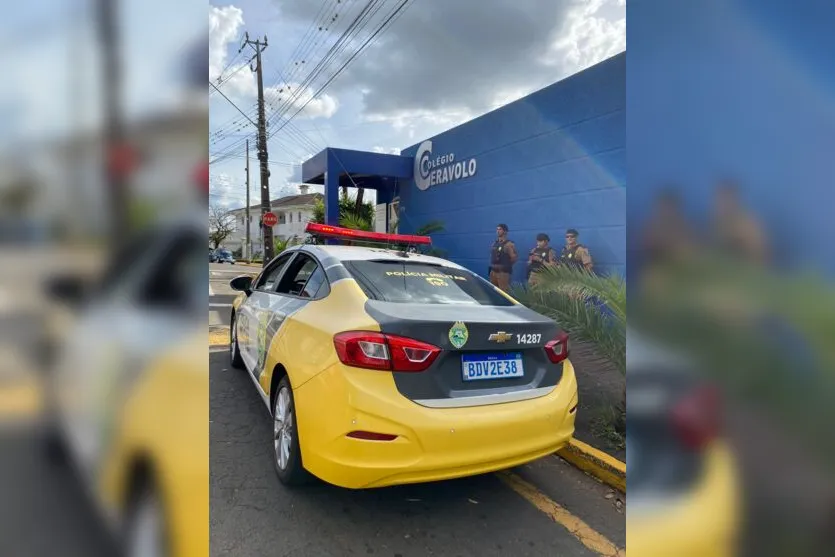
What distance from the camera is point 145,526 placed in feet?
2.12

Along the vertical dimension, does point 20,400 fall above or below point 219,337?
above

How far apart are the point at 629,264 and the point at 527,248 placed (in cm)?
832

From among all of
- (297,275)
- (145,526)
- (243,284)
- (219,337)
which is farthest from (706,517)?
(219,337)

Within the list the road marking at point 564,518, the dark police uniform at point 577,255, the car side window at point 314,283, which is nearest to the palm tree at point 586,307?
the road marking at point 564,518

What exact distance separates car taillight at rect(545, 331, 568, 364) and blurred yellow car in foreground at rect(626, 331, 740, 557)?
1871 millimetres

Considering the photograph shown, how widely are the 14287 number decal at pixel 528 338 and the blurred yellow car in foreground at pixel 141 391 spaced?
213 cm

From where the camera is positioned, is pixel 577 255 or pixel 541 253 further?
pixel 541 253

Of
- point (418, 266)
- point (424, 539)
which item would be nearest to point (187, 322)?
point (424, 539)

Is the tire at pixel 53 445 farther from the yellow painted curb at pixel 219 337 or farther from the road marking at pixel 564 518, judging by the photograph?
the yellow painted curb at pixel 219 337

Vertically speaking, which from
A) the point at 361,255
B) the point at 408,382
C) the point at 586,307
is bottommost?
the point at 408,382

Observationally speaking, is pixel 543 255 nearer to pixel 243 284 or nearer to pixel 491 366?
pixel 243 284

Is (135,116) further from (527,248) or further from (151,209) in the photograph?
(527,248)

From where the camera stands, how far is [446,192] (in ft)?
38.7

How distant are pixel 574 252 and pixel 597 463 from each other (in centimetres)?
490
